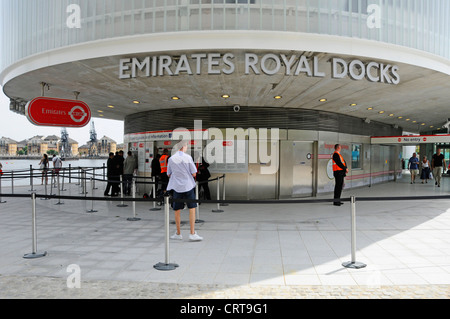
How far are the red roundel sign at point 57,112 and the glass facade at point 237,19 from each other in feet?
4.15

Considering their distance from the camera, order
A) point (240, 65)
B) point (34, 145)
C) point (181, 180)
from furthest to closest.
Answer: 1. point (34, 145)
2. point (240, 65)
3. point (181, 180)

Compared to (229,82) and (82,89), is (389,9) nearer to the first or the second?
(229,82)

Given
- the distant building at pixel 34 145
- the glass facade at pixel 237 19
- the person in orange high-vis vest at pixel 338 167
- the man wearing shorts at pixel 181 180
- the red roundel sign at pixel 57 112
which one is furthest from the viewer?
the distant building at pixel 34 145

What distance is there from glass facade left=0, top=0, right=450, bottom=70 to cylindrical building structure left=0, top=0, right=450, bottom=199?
0.08 feet

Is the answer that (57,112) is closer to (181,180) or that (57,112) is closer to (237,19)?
(181,180)

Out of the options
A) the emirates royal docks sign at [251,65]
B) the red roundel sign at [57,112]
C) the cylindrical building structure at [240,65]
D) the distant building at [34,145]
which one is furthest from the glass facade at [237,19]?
the distant building at [34,145]

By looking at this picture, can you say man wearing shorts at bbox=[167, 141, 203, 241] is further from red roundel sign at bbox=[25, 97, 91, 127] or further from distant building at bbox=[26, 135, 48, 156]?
distant building at bbox=[26, 135, 48, 156]

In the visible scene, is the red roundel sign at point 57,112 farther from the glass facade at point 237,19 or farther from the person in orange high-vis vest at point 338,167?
the person in orange high-vis vest at point 338,167

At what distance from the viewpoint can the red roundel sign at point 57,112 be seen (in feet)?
25.0

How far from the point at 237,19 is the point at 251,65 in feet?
3.11

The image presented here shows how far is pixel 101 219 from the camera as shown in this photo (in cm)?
797

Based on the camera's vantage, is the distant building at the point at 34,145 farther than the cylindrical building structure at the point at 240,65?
Yes

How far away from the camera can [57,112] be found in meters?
8.10

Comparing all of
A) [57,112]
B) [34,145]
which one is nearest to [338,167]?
[57,112]
